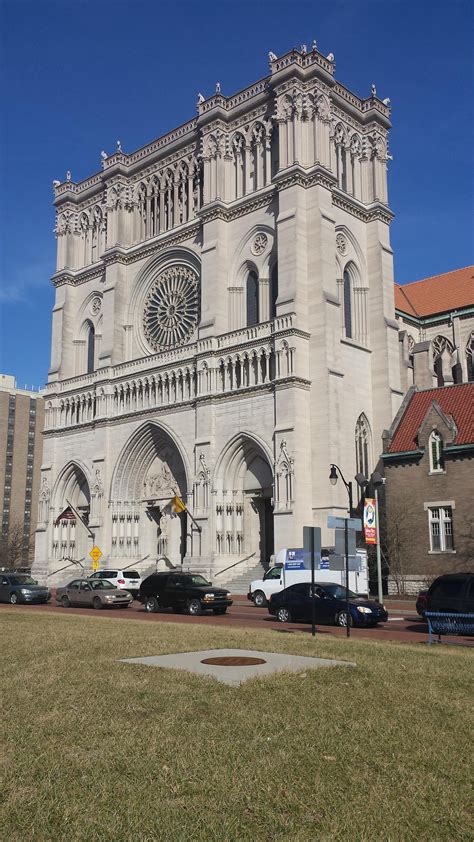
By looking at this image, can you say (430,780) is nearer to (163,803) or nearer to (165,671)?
(163,803)

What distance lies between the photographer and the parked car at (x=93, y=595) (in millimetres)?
33656

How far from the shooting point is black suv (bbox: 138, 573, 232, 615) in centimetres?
2984

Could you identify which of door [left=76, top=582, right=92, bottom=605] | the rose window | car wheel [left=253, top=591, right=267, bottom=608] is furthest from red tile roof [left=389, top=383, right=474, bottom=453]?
the rose window

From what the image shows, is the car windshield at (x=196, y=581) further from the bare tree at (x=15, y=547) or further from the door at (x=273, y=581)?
the bare tree at (x=15, y=547)

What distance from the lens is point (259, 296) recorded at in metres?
50.2

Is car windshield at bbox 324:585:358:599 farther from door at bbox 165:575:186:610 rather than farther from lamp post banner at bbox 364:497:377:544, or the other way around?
door at bbox 165:575:186:610

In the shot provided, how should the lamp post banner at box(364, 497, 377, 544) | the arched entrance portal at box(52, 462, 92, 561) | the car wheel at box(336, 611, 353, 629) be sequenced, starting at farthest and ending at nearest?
1. the arched entrance portal at box(52, 462, 92, 561)
2. the lamp post banner at box(364, 497, 377, 544)
3. the car wheel at box(336, 611, 353, 629)

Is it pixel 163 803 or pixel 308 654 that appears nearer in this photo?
pixel 163 803

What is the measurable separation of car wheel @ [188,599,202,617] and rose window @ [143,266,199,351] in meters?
27.3

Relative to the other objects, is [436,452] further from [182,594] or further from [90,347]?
[90,347]

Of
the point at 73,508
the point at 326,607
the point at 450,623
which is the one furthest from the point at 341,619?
the point at 73,508

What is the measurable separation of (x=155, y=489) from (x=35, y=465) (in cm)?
7634

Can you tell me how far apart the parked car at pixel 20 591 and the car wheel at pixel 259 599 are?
10328mm

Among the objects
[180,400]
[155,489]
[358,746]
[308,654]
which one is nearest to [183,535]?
[155,489]
